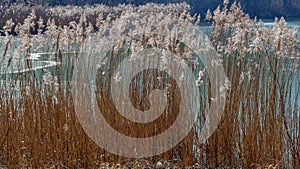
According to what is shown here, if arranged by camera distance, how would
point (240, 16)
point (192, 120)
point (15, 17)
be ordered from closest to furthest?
1. point (240, 16)
2. point (192, 120)
3. point (15, 17)

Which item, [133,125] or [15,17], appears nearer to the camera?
[133,125]

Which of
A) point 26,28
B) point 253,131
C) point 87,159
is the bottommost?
point 87,159

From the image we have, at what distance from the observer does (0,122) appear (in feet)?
11.2

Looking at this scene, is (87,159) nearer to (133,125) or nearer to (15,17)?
(133,125)

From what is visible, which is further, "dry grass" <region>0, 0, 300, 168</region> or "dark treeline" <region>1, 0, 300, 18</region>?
"dark treeline" <region>1, 0, 300, 18</region>

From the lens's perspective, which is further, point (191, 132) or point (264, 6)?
point (264, 6)

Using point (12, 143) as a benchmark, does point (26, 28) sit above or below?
above

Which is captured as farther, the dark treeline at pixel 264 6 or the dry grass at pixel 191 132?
the dark treeline at pixel 264 6

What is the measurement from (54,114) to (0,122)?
1.43ft

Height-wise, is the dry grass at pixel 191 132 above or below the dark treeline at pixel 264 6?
below

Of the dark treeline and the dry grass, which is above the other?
the dark treeline

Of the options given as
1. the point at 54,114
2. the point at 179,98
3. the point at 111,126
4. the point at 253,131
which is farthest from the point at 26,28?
the point at 253,131

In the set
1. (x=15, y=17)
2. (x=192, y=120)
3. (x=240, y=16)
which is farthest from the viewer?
(x=15, y=17)

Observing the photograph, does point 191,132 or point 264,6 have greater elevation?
point 264,6
